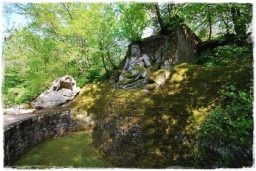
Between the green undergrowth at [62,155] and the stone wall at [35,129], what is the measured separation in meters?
0.29

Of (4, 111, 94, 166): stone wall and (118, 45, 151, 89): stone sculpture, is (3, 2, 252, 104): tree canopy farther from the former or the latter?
(4, 111, 94, 166): stone wall

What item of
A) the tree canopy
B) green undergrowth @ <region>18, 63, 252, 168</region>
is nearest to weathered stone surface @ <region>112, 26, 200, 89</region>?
the tree canopy

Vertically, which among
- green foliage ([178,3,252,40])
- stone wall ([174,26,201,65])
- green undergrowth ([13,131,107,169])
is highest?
green foliage ([178,3,252,40])

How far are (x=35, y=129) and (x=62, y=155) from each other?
1.91 metres

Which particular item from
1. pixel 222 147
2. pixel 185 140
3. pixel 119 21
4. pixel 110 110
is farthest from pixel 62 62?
pixel 222 147

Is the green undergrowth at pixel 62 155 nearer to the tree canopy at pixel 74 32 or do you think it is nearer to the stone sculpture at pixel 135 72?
the stone sculpture at pixel 135 72

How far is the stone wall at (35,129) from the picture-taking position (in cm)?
451

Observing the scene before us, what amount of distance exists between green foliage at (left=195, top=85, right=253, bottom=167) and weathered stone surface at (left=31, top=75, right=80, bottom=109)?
812 cm

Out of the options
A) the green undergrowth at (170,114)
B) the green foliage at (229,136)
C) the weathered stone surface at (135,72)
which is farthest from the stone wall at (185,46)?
the green foliage at (229,136)

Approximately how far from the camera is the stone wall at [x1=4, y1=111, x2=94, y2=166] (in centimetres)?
451

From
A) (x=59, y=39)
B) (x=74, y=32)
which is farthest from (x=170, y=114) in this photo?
(x=59, y=39)

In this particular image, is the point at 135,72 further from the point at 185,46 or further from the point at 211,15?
the point at 211,15

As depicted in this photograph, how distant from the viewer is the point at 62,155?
16.3 feet

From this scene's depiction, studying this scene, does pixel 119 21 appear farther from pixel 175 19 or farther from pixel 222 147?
pixel 222 147
